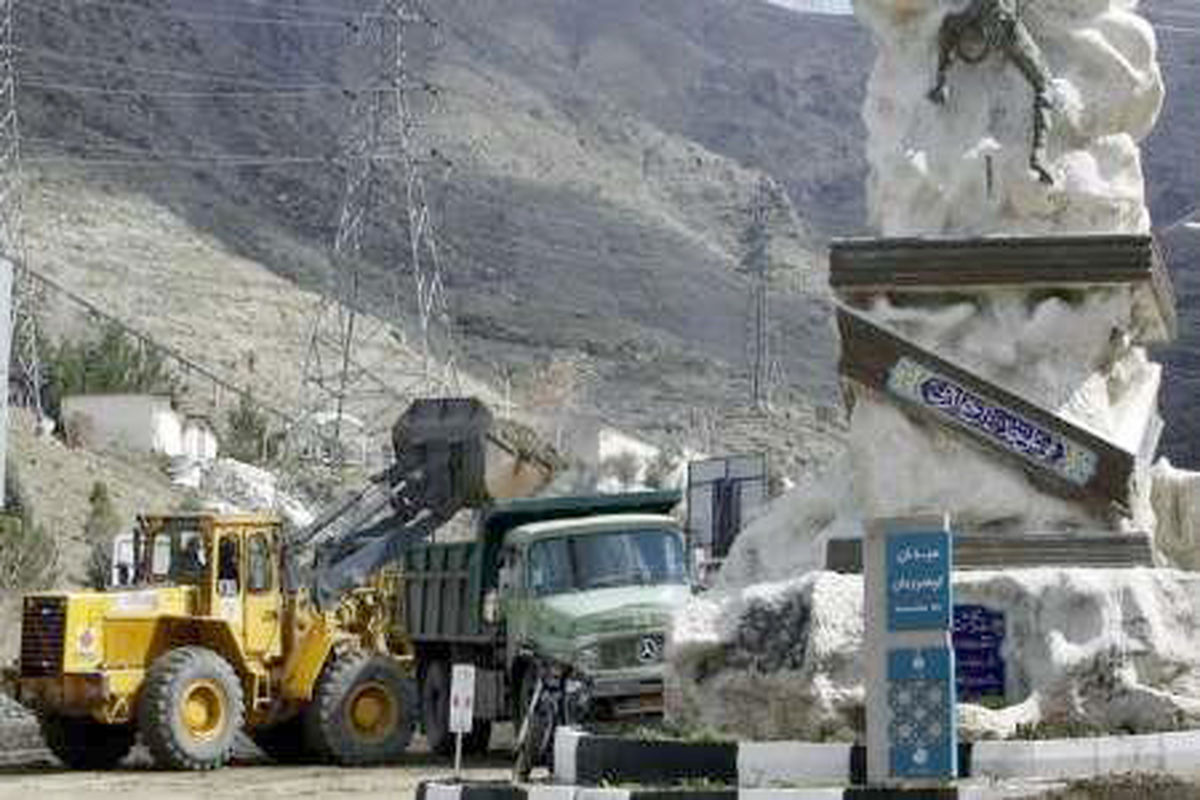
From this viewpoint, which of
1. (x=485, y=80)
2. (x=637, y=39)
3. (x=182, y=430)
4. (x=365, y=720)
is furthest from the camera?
(x=637, y=39)

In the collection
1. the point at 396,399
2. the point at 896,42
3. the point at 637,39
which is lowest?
the point at 896,42

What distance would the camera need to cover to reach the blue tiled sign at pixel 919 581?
11.6 metres

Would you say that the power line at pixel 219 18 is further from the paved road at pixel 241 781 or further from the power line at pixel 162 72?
the paved road at pixel 241 781

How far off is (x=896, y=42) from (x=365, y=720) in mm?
11413

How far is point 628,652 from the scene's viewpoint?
2142cm

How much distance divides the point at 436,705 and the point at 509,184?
89.1 m

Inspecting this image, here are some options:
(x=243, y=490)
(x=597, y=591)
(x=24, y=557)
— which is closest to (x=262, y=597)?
(x=597, y=591)

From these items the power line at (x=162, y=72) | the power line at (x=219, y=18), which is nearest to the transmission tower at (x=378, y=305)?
the power line at (x=162, y=72)

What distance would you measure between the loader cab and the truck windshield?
3.28m

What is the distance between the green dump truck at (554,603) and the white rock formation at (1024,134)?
542cm

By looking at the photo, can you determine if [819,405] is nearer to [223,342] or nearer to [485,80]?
[223,342]

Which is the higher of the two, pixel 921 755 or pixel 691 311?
pixel 691 311

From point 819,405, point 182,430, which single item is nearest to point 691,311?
point 819,405

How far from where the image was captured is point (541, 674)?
21578mm
